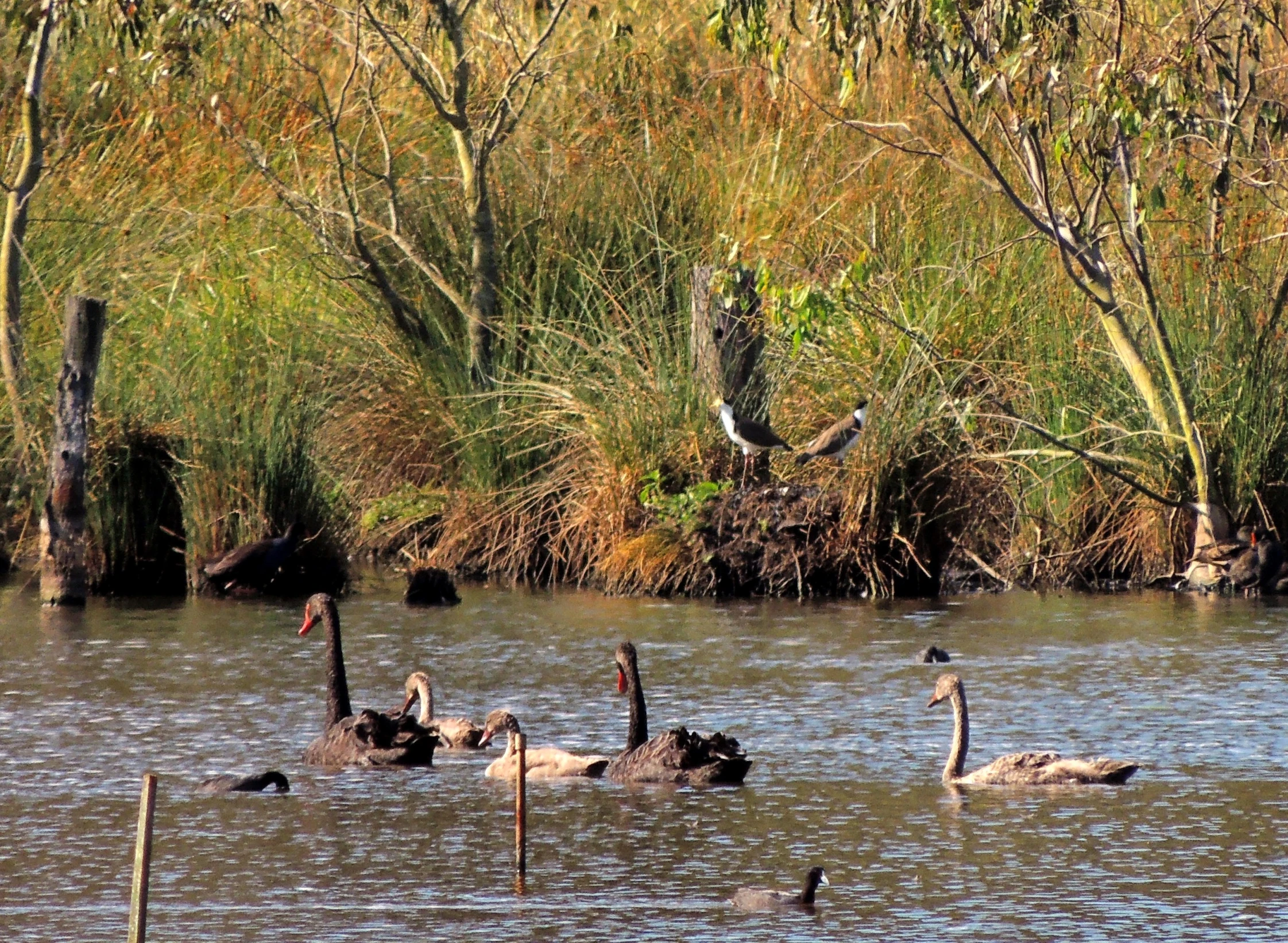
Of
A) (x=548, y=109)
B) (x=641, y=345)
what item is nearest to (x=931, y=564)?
(x=641, y=345)

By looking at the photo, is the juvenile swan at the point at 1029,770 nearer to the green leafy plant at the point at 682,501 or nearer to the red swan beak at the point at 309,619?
the red swan beak at the point at 309,619

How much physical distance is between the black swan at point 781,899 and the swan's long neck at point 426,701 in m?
3.91

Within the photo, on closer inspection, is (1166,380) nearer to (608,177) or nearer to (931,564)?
(931,564)

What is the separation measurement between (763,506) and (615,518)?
1.15 meters

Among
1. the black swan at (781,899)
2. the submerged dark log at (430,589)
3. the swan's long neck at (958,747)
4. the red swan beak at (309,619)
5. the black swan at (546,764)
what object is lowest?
Result: the black swan at (781,899)

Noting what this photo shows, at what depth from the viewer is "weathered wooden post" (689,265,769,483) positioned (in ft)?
59.6

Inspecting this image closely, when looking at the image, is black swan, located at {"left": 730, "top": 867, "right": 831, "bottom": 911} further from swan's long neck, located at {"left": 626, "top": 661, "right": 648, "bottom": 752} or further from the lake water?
swan's long neck, located at {"left": 626, "top": 661, "right": 648, "bottom": 752}

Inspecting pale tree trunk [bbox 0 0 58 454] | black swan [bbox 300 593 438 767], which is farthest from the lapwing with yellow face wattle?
black swan [bbox 300 593 438 767]

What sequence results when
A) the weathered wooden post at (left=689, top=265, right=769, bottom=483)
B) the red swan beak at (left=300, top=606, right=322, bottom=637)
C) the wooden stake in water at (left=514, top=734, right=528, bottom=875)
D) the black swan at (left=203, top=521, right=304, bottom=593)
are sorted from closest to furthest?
the wooden stake in water at (left=514, top=734, right=528, bottom=875) → the red swan beak at (left=300, top=606, right=322, bottom=637) → the black swan at (left=203, top=521, right=304, bottom=593) → the weathered wooden post at (left=689, top=265, right=769, bottom=483)

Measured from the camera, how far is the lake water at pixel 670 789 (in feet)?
26.8

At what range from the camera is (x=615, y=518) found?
17.9 metres

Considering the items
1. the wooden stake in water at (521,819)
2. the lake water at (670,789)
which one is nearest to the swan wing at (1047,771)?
the lake water at (670,789)

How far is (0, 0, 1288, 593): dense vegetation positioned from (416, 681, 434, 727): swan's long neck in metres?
4.87

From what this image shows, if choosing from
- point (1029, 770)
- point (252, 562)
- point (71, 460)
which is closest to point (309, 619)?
point (1029, 770)
